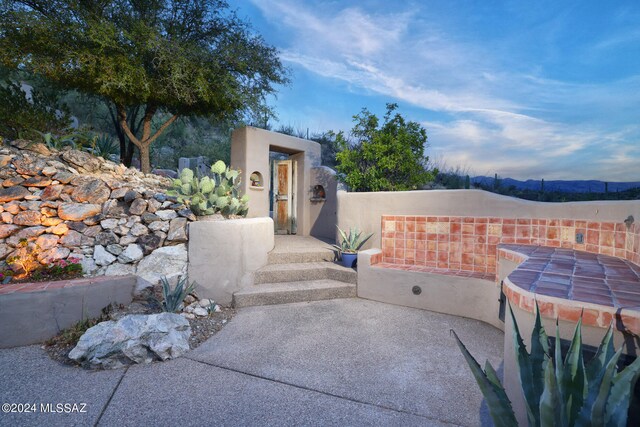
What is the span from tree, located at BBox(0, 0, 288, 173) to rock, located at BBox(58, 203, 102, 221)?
275 centimetres

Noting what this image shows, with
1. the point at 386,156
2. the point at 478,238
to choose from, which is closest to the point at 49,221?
the point at 386,156

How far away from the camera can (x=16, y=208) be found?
13.6 feet

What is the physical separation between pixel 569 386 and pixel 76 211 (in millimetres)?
5308

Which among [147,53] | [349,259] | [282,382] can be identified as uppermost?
[147,53]

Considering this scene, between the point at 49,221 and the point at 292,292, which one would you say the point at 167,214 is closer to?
the point at 49,221

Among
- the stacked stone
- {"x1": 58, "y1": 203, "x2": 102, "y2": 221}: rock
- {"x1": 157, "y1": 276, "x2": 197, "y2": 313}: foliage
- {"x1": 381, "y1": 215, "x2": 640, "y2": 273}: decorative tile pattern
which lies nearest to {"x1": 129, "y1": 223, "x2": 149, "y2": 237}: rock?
the stacked stone

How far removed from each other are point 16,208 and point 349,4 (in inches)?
241

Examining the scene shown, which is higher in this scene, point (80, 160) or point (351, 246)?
point (80, 160)

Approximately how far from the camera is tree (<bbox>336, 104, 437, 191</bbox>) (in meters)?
5.92

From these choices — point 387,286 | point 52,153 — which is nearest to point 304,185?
point 387,286

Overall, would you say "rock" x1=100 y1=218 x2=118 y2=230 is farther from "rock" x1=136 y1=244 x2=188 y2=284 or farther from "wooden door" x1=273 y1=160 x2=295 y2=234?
"wooden door" x1=273 y1=160 x2=295 y2=234

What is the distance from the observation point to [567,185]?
465 inches

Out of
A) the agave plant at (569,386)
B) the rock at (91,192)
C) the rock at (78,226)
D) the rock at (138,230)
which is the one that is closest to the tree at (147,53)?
the rock at (91,192)

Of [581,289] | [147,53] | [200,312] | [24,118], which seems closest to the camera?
[581,289]
